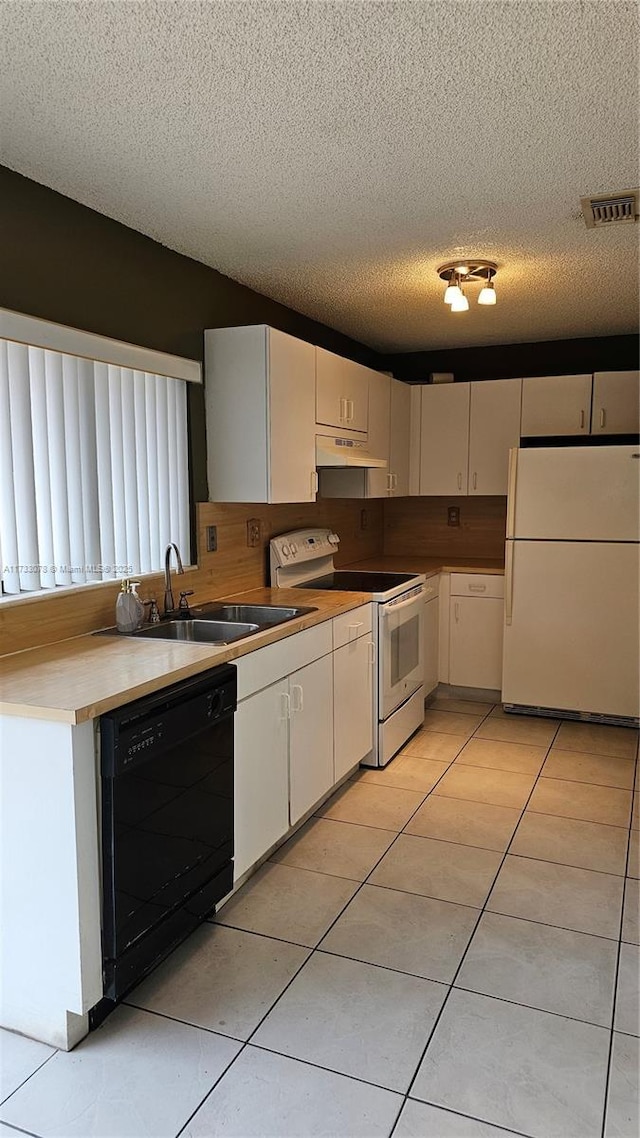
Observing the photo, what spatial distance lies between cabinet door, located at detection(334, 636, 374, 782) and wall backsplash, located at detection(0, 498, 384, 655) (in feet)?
2.13

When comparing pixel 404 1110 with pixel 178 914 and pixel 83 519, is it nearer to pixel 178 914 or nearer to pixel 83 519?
pixel 178 914

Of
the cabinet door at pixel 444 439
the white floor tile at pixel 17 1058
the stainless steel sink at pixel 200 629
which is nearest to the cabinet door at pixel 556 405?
the cabinet door at pixel 444 439

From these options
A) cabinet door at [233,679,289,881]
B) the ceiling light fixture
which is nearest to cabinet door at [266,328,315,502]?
the ceiling light fixture

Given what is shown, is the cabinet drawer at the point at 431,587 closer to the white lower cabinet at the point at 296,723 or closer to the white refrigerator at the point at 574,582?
the white refrigerator at the point at 574,582

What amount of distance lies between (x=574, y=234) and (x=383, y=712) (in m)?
2.24

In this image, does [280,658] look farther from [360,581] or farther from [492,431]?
[492,431]

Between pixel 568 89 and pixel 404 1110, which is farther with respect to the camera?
pixel 568 89

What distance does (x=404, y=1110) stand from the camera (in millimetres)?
1704

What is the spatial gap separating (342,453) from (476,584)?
1336 mm

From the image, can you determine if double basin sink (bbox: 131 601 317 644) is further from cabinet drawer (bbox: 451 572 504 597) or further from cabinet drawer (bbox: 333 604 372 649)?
cabinet drawer (bbox: 451 572 504 597)

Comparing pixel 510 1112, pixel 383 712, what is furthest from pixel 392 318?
pixel 510 1112

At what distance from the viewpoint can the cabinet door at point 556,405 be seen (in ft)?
15.4

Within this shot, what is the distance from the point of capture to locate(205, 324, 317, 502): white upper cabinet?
3207 millimetres

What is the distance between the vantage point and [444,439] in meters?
5.07
